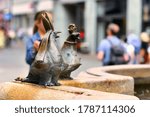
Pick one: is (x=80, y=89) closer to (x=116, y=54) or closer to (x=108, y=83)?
(x=108, y=83)

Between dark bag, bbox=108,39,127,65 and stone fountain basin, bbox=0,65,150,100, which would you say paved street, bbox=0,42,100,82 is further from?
stone fountain basin, bbox=0,65,150,100

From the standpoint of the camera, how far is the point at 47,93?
518cm

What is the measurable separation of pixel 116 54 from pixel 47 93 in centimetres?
585

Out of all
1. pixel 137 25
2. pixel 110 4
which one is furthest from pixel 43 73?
pixel 110 4

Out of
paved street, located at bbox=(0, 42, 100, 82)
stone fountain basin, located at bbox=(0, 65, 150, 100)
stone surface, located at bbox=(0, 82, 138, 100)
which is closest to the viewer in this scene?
stone surface, located at bbox=(0, 82, 138, 100)

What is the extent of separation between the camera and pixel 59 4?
132 ft

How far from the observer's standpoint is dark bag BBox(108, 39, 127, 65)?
35.7ft

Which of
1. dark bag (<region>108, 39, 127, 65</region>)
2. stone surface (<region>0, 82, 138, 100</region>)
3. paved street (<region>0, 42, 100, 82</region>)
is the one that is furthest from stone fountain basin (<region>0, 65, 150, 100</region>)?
dark bag (<region>108, 39, 127, 65</region>)

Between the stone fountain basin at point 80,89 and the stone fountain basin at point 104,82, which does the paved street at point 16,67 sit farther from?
the stone fountain basin at point 80,89

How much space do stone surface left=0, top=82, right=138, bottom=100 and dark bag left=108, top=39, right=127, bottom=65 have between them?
17.5 feet

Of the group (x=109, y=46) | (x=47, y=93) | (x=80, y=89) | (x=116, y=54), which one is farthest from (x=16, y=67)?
(x=47, y=93)

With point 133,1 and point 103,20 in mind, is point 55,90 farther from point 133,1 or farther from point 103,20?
point 103,20

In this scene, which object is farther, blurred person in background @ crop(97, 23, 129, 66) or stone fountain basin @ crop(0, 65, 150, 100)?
blurred person in background @ crop(97, 23, 129, 66)

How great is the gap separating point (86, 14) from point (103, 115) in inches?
1229
